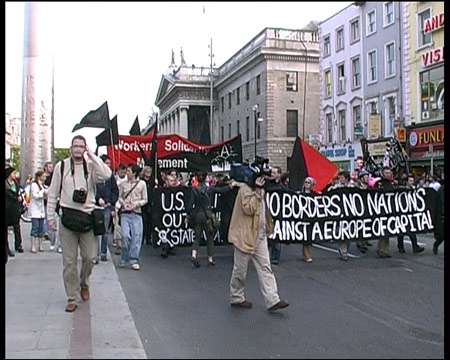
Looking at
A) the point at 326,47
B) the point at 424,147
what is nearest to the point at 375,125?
the point at 424,147

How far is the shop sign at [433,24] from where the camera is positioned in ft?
94.1

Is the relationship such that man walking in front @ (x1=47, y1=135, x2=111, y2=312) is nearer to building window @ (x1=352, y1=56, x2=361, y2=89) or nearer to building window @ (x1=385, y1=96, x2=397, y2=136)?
building window @ (x1=385, y1=96, x2=397, y2=136)

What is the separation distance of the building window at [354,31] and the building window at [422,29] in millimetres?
3003

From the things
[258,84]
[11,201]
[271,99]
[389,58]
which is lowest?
[11,201]

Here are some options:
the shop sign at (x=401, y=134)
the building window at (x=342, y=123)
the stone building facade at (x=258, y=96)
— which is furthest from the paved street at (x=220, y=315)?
the building window at (x=342, y=123)

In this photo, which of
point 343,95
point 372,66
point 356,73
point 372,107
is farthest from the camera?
point 343,95

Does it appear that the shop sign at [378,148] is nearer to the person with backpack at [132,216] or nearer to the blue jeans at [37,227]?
the blue jeans at [37,227]

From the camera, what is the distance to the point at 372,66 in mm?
33812

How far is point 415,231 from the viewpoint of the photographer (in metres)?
11.7

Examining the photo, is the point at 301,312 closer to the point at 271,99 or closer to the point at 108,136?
the point at 108,136

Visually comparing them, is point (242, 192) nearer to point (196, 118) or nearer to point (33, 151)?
point (33, 151)

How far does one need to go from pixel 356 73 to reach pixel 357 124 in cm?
307

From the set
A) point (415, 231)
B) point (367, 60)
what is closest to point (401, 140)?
point (367, 60)

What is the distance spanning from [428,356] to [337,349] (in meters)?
0.75
